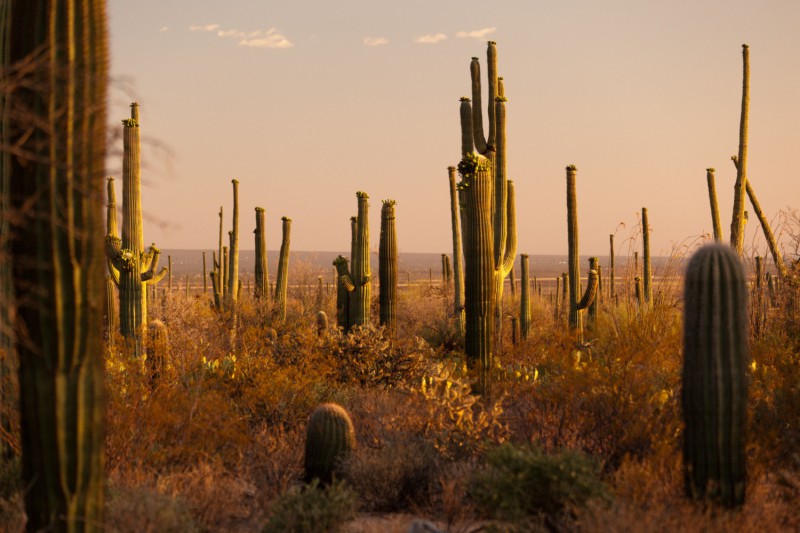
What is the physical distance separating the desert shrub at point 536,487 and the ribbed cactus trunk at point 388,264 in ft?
29.3

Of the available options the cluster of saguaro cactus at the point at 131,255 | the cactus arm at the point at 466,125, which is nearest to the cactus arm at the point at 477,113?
the cactus arm at the point at 466,125

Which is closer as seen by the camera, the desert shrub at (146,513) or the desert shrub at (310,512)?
the desert shrub at (146,513)

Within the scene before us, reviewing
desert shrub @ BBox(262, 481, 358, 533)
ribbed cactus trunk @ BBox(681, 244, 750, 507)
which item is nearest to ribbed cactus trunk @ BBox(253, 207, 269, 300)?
desert shrub @ BBox(262, 481, 358, 533)

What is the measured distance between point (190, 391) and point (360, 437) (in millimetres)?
2297

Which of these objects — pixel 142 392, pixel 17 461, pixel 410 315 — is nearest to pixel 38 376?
pixel 17 461

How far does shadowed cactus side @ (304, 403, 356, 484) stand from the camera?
315 inches

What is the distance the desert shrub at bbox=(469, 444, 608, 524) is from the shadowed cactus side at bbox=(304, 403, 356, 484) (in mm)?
1704

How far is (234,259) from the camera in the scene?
2422 centimetres

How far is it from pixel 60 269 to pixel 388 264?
11.1 meters

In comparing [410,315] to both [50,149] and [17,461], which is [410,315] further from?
[50,149]

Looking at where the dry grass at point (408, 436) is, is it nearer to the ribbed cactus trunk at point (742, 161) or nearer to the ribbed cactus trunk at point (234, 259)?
the ribbed cactus trunk at point (742, 161)

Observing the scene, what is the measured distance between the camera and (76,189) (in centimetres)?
498

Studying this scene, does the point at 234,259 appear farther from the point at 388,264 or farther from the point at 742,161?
the point at 742,161

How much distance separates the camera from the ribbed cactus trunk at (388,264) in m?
15.7
